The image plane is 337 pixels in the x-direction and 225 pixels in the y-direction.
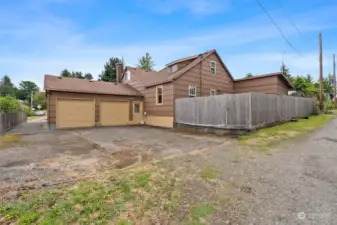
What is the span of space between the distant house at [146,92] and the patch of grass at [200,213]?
1102cm

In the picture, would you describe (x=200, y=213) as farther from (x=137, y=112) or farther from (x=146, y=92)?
(x=137, y=112)

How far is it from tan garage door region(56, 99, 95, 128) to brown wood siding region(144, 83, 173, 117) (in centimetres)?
456

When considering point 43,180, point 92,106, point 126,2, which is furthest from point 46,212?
point 92,106

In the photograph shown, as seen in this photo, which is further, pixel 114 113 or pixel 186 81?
pixel 114 113

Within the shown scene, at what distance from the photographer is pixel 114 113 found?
15.9 meters

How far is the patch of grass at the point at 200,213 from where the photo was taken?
2357 mm

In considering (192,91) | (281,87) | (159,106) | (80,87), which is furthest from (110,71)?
(281,87)

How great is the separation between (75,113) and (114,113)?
303cm

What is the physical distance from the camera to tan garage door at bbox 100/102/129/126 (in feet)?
50.6

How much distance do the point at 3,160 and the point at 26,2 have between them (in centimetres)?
784

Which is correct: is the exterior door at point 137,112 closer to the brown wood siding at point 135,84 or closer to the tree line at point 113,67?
the brown wood siding at point 135,84

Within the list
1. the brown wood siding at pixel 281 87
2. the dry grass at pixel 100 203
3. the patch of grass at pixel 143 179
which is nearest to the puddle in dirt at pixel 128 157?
the patch of grass at pixel 143 179

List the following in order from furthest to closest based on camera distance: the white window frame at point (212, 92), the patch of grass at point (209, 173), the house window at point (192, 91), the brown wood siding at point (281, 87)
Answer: the white window frame at point (212, 92) → the brown wood siding at point (281, 87) → the house window at point (192, 91) → the patch of grass at point (209, 173)

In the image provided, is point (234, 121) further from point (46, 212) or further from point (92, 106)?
point (92, 106)
